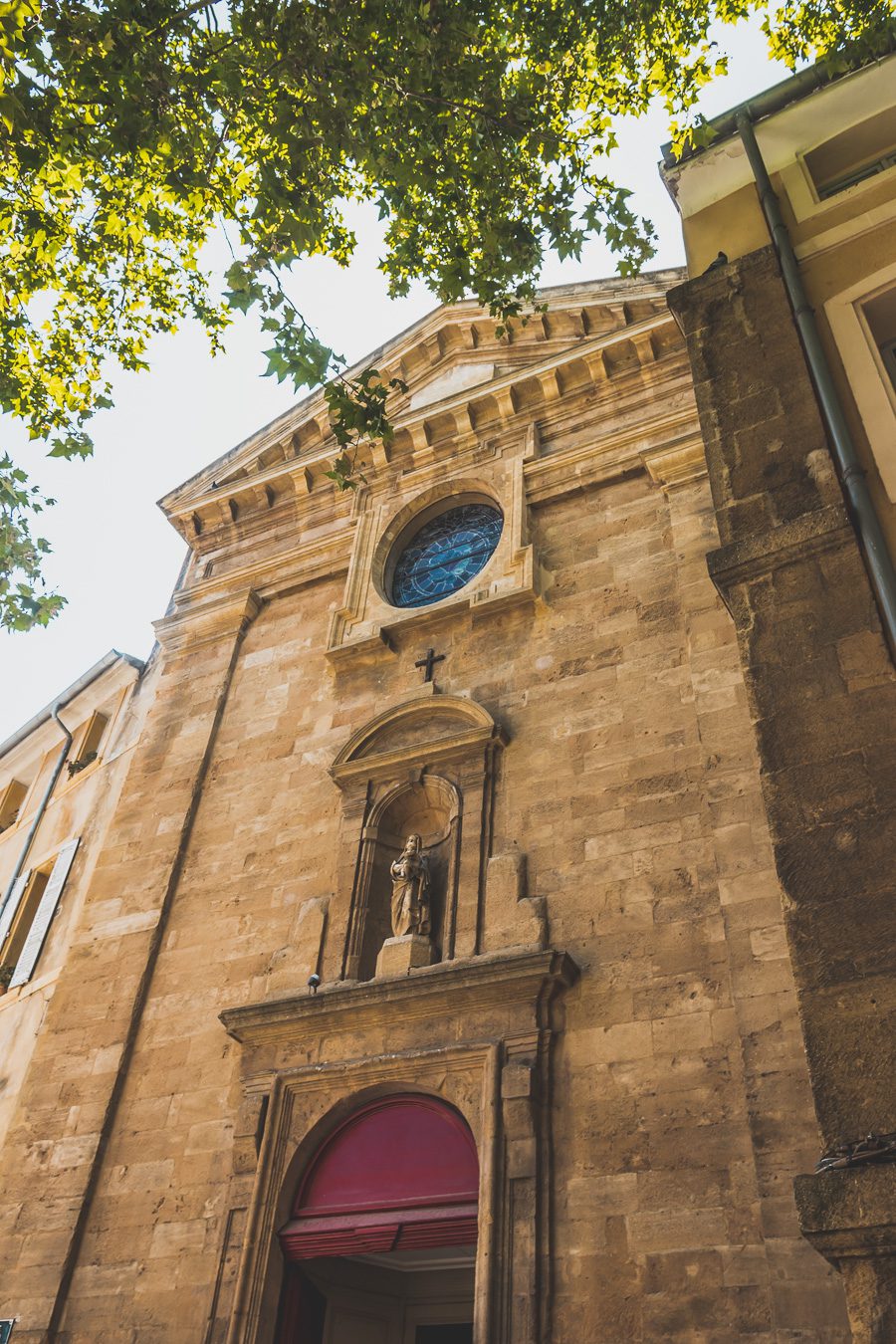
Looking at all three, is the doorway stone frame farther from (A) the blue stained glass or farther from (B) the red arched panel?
(A) the blue stained glass

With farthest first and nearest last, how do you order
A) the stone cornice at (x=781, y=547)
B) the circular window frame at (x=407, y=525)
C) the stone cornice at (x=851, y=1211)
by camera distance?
the circular window frame at (x=407, y=525), the stone cornice at (x=781, y=547), the stone cornice at (x=851, y=1211)

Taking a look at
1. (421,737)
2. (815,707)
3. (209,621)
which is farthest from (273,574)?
(815,707)

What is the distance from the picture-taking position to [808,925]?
427 cm

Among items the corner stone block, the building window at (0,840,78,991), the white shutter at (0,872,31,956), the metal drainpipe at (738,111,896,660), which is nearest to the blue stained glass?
the corner stone block

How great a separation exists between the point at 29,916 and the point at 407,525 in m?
6.84

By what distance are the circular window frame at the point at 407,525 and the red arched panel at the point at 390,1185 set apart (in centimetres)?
578

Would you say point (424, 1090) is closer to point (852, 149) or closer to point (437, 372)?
point (852, 149)

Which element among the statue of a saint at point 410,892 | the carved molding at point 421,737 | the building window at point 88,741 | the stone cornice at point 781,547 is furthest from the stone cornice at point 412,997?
the building window at point 88,741

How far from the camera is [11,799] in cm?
1805

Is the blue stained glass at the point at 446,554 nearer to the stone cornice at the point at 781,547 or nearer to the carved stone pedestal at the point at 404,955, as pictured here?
the carved stone pedestal at the point at 404,955

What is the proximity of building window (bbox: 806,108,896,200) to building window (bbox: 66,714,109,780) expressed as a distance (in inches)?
447

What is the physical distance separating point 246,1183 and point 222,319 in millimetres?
7771

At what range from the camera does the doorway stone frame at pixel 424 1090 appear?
696cm

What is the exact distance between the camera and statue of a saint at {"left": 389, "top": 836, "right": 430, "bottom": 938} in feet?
29.8
